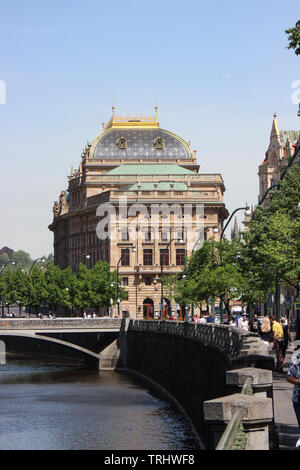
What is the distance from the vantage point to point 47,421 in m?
59.6

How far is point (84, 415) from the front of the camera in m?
62.2

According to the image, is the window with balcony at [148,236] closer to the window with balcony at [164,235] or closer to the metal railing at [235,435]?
the window with balcony at [164,235]

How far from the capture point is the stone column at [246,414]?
12.9 meters

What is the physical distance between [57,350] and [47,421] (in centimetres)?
5854

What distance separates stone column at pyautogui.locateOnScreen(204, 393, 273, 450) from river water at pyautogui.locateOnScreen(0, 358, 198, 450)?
108 ft

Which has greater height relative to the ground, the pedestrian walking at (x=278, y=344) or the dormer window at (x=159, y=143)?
the dormer window at (x=159, y=143)

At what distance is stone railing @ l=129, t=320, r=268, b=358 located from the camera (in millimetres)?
26859

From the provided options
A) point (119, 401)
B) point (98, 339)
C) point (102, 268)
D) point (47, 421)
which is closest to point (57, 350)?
point (98, 339)

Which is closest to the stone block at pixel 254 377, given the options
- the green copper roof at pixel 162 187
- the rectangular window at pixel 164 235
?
the rectangular window at pixel 164 235

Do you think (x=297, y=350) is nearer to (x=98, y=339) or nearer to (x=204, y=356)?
(x=204, y=356)

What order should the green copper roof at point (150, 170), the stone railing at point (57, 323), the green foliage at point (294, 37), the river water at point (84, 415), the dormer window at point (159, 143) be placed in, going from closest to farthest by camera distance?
the green foliage at point (294, 37)
the river water at point (84, 415)
the stone railing at point (57, 323)
the green copper roof at point (150, 170)
the dormer window at point (159, 143)

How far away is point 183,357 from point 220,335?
58.7 feet

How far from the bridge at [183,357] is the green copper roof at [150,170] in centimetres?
5246

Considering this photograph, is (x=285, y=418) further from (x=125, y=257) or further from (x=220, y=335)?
(x=125, y=257)
